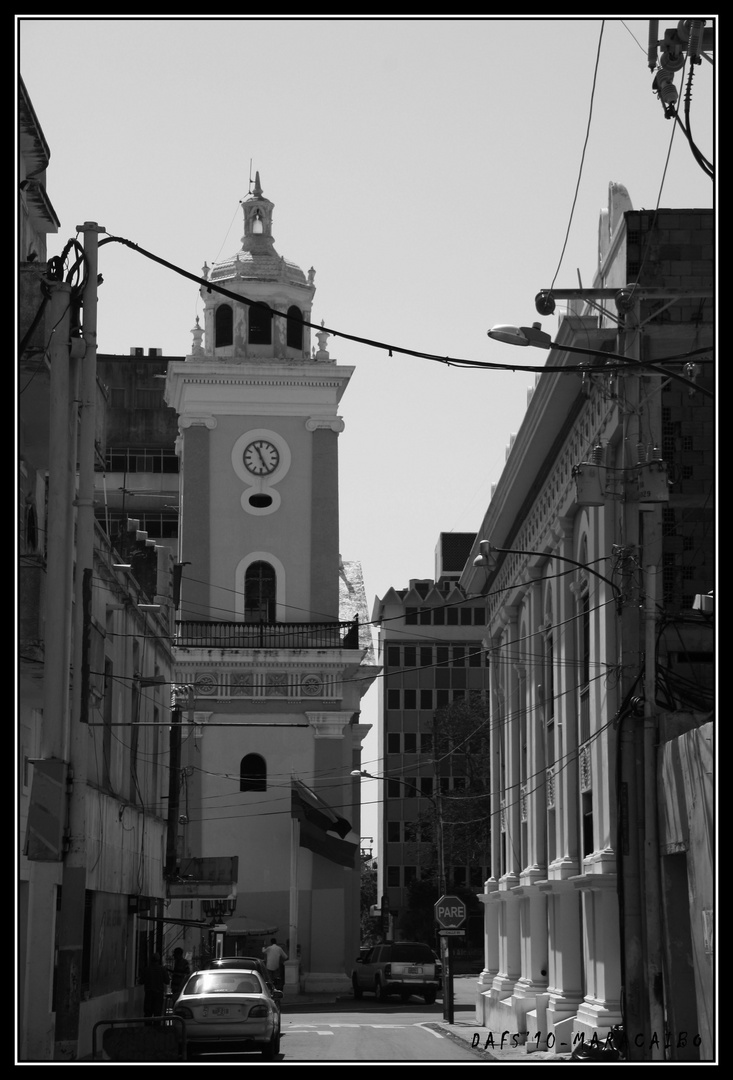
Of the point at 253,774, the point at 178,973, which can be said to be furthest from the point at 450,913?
the point at 253,774

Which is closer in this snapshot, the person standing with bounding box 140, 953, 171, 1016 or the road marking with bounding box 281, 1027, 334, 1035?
the person standing with bounding box 140, 953, 171, 1016

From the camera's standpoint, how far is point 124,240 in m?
18.0

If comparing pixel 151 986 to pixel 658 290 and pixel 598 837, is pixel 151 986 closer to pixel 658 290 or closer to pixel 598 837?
pixel 598 837

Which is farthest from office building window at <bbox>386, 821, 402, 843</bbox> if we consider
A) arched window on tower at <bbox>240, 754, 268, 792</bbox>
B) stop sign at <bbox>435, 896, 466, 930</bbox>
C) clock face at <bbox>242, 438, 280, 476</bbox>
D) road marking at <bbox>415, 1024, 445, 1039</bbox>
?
stop sign at <bbox>435, 896, 466, 930</bbox>

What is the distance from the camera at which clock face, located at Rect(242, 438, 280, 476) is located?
5928 centimetres

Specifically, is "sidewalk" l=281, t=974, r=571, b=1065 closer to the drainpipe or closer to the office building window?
the drainpipe

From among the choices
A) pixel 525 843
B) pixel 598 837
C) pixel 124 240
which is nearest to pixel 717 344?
pixel 124 240

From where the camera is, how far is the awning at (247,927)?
5262 cm

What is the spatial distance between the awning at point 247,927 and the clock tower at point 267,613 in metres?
0.09

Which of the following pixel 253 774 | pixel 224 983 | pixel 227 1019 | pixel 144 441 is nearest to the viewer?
pixel 227 1019

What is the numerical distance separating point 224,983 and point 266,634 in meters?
32.1

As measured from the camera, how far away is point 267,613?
58.3 meters

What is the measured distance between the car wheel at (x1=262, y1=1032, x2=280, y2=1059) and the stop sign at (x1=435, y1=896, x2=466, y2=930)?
32.4 feet

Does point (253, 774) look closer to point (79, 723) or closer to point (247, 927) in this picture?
point (247, 927)
